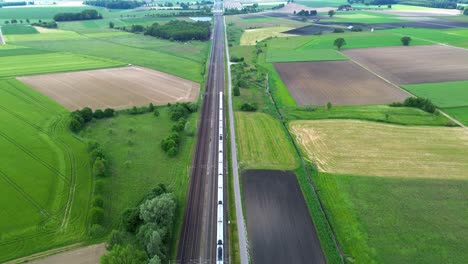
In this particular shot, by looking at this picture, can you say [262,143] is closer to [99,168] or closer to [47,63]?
[99,168]

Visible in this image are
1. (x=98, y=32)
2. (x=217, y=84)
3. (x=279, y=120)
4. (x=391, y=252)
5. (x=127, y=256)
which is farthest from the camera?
(x=98, y=32)

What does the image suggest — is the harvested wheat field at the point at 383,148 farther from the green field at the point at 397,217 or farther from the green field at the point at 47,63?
the green field at the point at 47,63

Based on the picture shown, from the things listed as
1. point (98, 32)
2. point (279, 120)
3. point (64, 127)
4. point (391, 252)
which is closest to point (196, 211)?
point (391, 252)

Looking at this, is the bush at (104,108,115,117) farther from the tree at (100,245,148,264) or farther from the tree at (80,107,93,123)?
the tree at (100,245,148,264)

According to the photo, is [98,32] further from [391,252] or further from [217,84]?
[391,252]

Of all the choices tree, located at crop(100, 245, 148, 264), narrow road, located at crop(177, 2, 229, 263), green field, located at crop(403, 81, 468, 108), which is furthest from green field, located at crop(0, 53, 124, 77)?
green field, located at crop(403, 81, 468, 108)

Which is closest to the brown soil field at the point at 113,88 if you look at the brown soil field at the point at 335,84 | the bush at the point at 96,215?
the brown soil field at the point at 335,84
